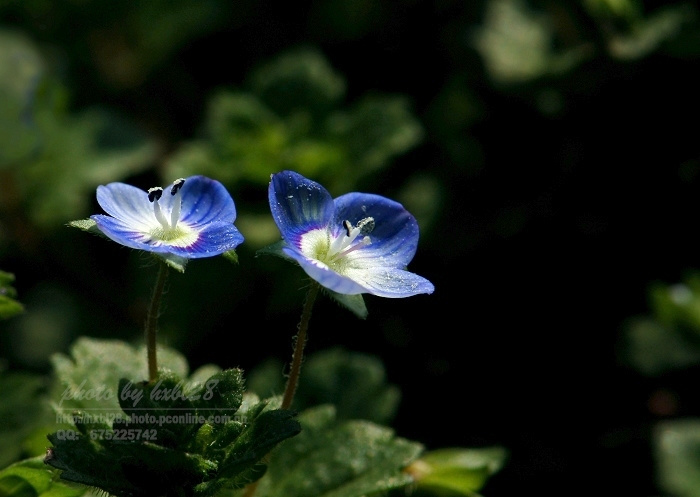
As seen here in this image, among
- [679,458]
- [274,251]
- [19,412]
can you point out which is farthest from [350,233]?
[679,458]

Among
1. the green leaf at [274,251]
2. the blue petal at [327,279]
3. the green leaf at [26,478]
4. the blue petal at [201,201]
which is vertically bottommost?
the green leaf at [26,478]

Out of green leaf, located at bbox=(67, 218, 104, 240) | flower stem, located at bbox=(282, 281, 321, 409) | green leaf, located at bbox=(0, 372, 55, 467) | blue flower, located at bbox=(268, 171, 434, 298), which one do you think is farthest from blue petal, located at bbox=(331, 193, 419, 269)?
green leaf, located at bbox=(0, 372, 55, 467)

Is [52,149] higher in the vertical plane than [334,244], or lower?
higher

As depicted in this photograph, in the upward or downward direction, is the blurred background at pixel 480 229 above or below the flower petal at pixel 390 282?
above

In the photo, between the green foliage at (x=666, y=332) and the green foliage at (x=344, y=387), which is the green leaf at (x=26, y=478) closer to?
the green foliage at (x=344, y=387)

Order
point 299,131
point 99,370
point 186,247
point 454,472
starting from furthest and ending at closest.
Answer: point 299,131 < point 454,472 < point 99,370 < point 186,247

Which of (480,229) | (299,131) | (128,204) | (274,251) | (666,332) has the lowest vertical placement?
(274,251)

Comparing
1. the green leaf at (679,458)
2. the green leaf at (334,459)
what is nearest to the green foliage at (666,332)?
the green leaf at (679,458)

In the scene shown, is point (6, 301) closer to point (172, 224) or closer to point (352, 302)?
point (172, 224)
